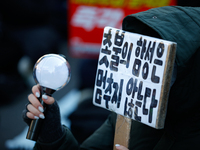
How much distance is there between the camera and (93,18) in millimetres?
2904

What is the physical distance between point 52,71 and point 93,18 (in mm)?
1881

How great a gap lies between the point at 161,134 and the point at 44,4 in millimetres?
2413

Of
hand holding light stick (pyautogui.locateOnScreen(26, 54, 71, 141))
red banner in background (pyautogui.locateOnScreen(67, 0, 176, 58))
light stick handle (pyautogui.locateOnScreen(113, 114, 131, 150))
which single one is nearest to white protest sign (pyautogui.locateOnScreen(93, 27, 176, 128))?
light stick handle (pyautogui.locateOnScreen(113, 114, 131, 150))

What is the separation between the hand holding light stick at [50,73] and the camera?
1126 millimetres

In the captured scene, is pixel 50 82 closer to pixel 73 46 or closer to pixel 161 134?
pixel 161 134

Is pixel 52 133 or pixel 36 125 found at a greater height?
pixel 36 125

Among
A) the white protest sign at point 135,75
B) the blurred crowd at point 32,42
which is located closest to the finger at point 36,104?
Result: the white protest sign at point 135,75

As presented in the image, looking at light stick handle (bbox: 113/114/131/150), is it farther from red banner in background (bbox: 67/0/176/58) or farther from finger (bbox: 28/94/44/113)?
red banner in background (bbox: 67/0/176/58)

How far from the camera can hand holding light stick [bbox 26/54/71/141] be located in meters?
1.13

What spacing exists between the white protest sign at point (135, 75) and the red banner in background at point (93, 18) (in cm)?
167

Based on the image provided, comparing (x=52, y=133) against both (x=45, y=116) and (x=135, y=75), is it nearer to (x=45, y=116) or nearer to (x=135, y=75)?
(x=45, y=116)

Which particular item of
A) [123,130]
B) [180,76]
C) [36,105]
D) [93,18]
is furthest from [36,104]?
[93,18]

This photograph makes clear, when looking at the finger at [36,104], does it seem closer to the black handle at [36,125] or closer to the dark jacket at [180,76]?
the black handle at [36,125]

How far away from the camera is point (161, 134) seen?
1270 mm
